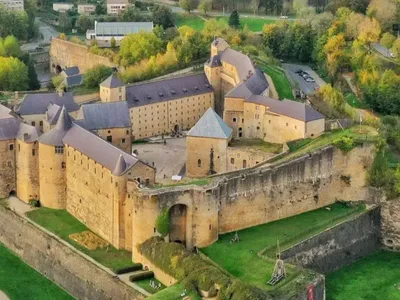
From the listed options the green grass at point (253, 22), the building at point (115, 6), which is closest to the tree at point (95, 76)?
the green grass at point (253, 22)

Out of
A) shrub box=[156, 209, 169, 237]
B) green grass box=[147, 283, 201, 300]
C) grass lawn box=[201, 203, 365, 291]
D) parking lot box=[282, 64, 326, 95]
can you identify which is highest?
parking lot box=[282, 64, 326, 95]

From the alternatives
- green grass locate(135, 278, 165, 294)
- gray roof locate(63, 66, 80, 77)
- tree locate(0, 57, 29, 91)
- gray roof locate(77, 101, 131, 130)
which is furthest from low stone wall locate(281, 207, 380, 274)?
gray roof locate(63, 66, 80, 77)

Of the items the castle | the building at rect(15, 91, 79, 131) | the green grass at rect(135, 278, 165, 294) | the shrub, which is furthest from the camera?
the building at rect(15, 91, 79, 131)

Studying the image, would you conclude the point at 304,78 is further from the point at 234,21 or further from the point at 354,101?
the point at 234,21

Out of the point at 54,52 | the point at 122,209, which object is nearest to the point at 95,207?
the point at 122,209

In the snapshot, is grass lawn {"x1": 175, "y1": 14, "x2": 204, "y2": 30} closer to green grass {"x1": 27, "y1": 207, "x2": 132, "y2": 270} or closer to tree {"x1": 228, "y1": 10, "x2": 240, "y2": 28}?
tree {"x1": 228, "y1": 10, "x2": 240, "y2": 28}

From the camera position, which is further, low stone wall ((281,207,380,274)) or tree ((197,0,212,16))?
tree ((197,0,212,16))
